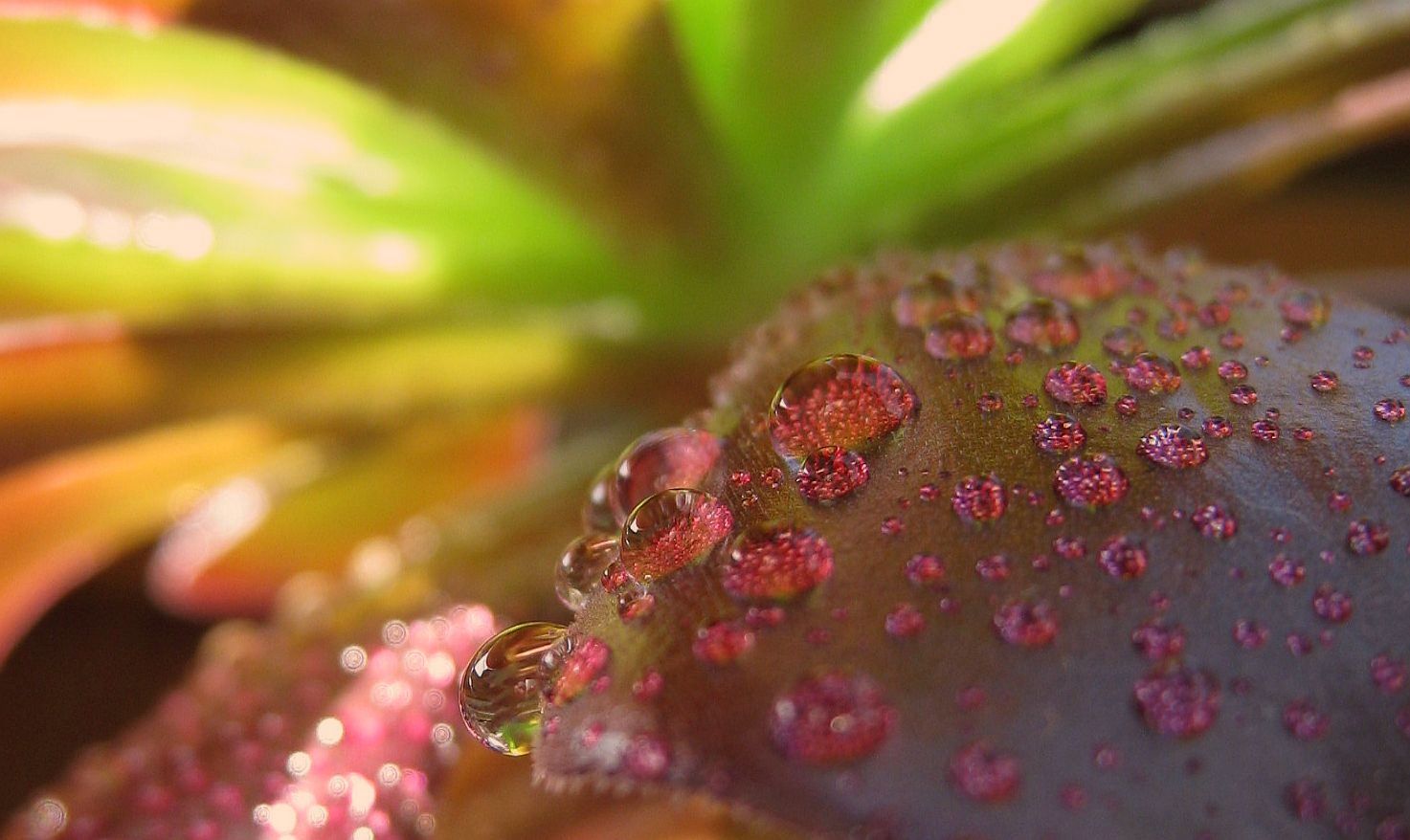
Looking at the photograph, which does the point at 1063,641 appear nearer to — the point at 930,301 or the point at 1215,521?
the point at 1215,521

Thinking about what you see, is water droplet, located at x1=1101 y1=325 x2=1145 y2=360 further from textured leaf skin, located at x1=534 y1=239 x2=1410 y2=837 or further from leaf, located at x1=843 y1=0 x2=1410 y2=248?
leaf, located at x1=843 y1=0 x2=1410 y2=248

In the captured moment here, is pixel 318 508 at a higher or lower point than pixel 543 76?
lower

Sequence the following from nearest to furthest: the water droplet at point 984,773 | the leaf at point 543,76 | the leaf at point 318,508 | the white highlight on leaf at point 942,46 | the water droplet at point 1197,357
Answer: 1. the water droplet at point 984,773
2. the water droplet at point 1197,357
3. the leaf at point 543,76
4. the white highlight on leaf at point 942,46
5. the leaf at point 318,508

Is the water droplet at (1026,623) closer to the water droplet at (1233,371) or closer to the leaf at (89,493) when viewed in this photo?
the water droplet at (1233,371)

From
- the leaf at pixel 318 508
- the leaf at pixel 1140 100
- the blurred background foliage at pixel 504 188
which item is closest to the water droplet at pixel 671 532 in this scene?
the blurred background foliage at pixel 504 188

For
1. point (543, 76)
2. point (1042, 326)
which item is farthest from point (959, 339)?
point (543, 76)

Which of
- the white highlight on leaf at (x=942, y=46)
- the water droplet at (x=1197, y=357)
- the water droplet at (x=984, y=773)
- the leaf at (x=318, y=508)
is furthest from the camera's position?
the leaf at (x=318, y=508)

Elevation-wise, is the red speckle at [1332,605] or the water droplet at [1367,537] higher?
the water droplet at [1367,537]

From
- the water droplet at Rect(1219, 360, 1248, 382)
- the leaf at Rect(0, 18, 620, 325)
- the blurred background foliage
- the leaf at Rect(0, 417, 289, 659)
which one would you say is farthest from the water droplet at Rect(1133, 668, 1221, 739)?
the leaf at Rect(0, 417, 289, 659)
